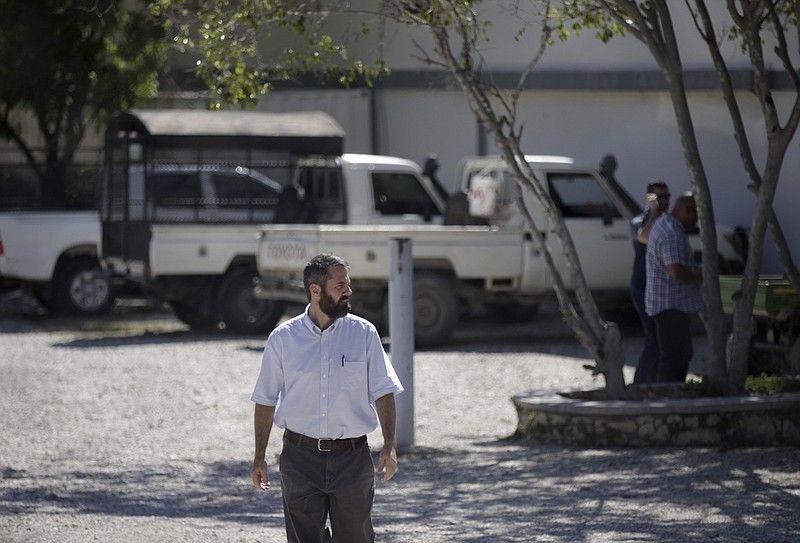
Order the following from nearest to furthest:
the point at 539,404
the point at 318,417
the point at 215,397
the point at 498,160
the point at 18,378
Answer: the point at 318,417 → the point at 539,404 → the point at 215,397 → the point at 18,378 → the point at 498,160

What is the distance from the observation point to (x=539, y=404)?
9633 mm

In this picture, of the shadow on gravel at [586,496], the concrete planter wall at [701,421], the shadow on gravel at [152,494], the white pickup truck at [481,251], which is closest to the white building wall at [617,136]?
the white pickup truck at [481,251]

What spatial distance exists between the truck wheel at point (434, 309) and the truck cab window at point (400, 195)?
1.59 m

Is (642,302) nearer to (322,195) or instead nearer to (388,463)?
(388,463)

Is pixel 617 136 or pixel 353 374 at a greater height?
pixel 617 136

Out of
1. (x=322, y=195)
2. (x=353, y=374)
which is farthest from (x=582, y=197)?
(x=353, y=374)

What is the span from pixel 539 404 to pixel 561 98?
1129cm

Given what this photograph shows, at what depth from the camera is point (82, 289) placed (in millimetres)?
19156

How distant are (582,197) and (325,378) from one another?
36.8 feet

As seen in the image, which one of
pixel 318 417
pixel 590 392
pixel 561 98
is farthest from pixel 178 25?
pixel 561 98

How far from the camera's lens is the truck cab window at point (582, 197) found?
16.0 metres

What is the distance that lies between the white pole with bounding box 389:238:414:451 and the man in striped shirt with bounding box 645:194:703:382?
71.9 inches

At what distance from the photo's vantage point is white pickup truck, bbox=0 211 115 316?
18.6m

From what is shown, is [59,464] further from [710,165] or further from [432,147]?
[432,147]
